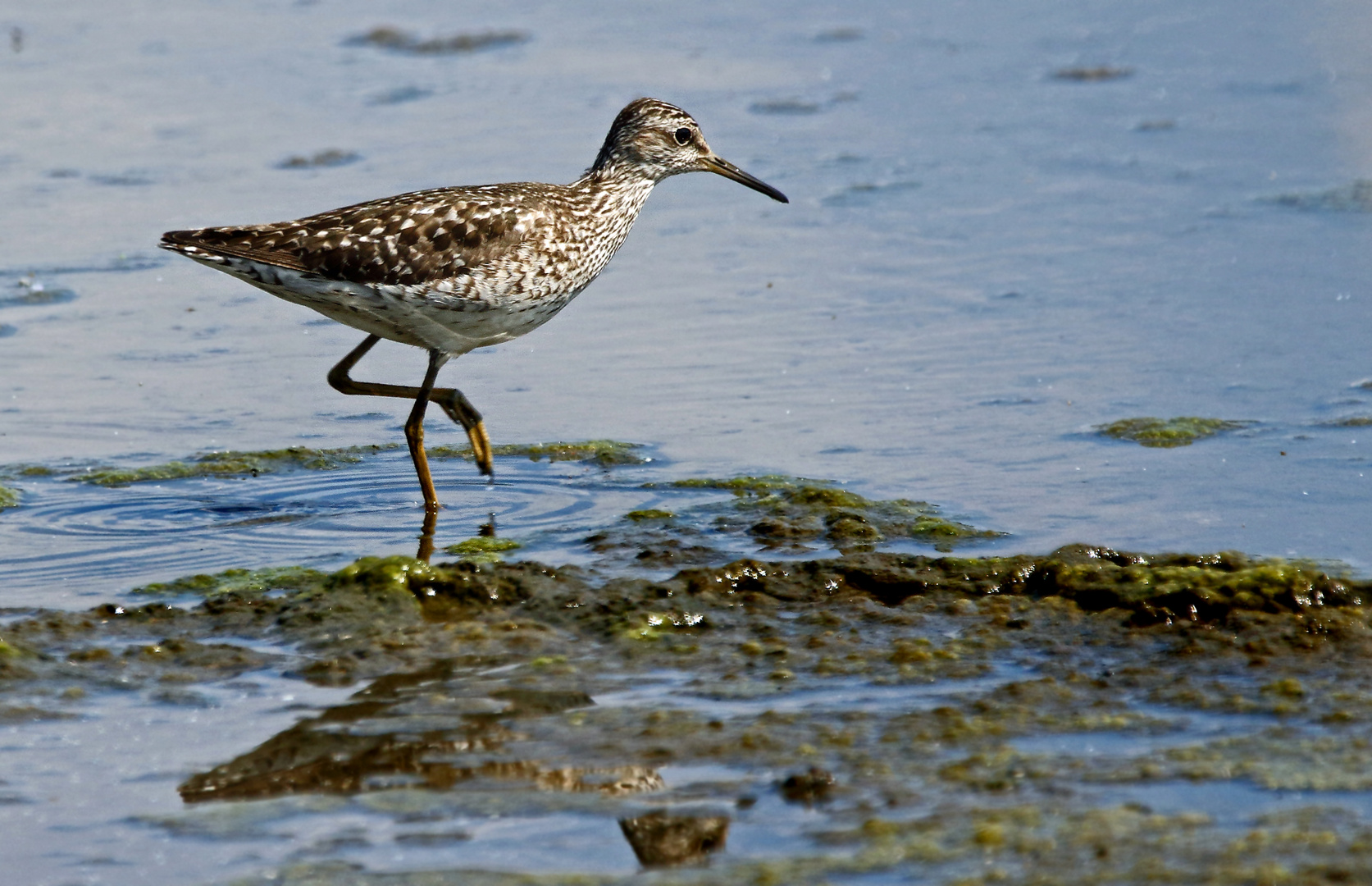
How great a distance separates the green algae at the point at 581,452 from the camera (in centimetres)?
778

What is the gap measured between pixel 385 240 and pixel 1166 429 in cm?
346

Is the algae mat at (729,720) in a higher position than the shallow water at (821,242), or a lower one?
lower

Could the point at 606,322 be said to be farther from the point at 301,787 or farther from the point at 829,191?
the point at 301,787

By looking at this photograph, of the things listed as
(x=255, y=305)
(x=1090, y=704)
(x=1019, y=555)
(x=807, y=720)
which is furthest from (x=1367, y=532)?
(x=255, y=305)

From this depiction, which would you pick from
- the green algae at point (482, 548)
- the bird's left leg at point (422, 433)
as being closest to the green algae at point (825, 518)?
the green algae at point (482, 548)

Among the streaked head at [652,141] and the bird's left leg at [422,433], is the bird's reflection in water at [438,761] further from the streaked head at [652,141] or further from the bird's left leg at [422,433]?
the streaked head at [652,141]

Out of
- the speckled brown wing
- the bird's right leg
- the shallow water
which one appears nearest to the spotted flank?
the speckled brown wing

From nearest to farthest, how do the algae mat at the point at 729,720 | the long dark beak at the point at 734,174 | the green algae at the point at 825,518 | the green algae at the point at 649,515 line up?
the algae mat at the point at 729,720 → the green algae at the point at 825,518 → the green algae at the point at 649,515 → the long dark beak at the point at 734,174

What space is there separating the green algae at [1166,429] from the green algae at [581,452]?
2070mm

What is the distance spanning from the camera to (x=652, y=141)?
8.51m

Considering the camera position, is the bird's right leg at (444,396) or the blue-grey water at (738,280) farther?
the bird's right leg at (444,396)

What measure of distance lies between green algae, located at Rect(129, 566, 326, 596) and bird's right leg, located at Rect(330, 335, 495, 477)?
4.22 ft

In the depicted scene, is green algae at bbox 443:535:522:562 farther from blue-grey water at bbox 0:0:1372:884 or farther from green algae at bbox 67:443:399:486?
green algae at bbox 67:443:399:486

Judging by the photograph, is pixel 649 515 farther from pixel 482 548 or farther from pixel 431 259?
pixel 431 259
